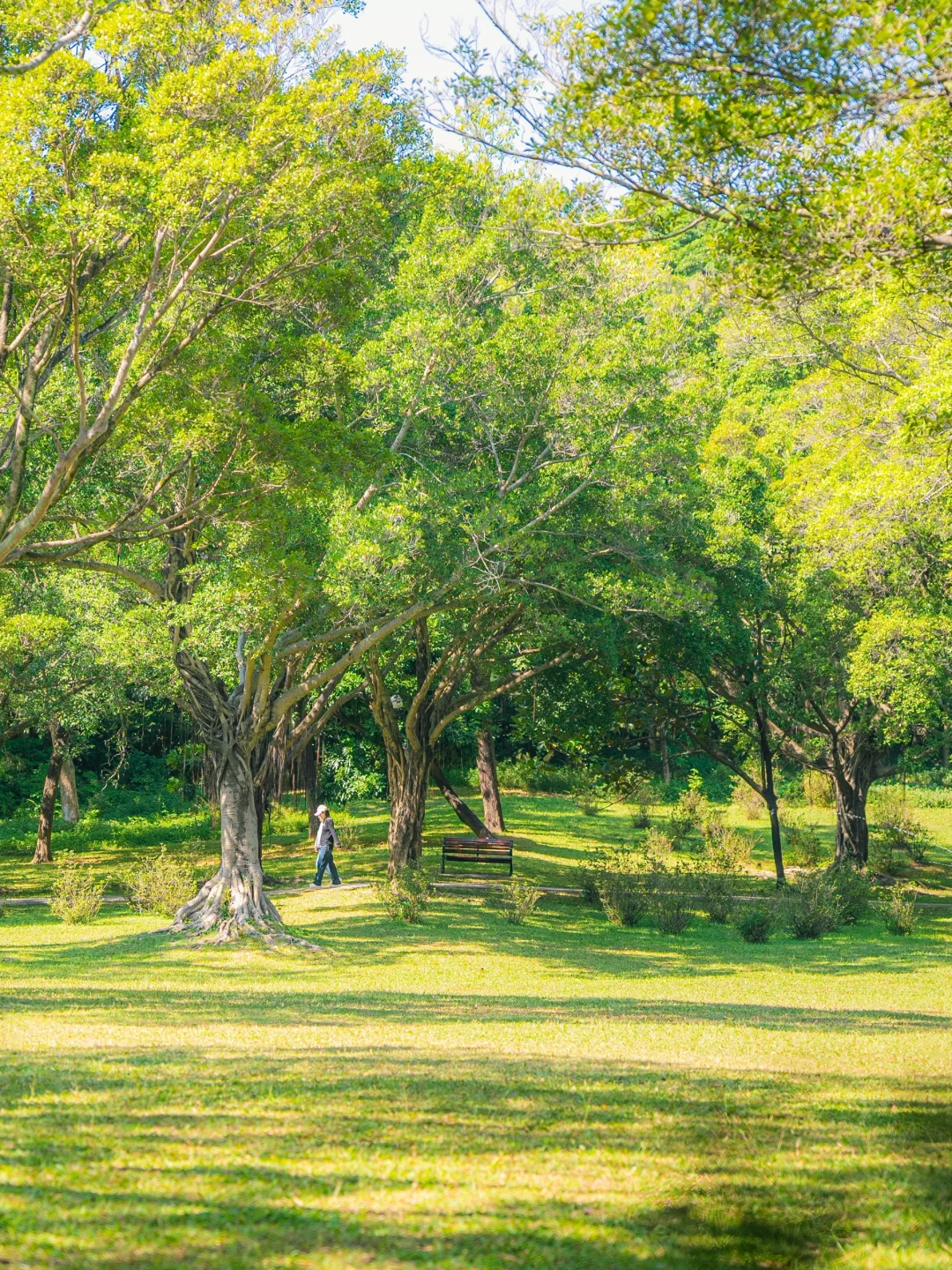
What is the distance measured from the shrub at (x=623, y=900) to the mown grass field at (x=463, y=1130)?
26.8 feet

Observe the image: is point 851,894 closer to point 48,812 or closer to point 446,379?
point 446,379

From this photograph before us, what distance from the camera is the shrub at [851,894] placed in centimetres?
2252

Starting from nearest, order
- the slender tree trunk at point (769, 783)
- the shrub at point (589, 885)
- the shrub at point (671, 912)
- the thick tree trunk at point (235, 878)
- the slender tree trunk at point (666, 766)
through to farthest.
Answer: the thick tree trunk at point (235, 878)
the shrub at point (671, 912)
the shrub at point (589, 885)
the slender tree trunk at point (769, 783)
the slender tree trunk at point (666, 766)

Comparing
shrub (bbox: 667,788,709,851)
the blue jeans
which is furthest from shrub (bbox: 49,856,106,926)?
shrub (bbox: 667,788,709,851)

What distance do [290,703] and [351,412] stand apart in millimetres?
4212

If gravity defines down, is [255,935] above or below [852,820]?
below

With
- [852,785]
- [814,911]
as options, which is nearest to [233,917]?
[814,911]

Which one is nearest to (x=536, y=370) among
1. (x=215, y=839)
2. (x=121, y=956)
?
(x=121, y=956)

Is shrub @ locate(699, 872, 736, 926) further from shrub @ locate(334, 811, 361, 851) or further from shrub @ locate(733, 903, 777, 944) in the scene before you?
shrub @ locate(334, 811, 361, 851)

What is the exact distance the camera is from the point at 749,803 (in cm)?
4003

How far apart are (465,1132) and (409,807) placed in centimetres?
1758

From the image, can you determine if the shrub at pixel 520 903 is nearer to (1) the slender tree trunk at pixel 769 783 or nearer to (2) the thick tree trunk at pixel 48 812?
(1) the slender tree trunk at pixel 769 783

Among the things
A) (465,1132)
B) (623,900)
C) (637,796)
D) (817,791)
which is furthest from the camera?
(817,791)

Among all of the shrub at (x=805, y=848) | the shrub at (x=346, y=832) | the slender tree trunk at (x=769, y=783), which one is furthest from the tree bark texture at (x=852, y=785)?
the shrub at (x=346, y=832)
